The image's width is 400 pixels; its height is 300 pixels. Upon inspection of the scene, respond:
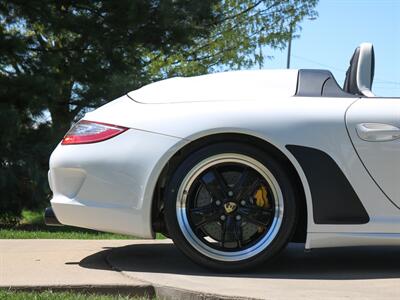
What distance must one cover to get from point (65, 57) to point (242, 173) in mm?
6323

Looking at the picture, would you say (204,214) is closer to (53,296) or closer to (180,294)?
(180,294)

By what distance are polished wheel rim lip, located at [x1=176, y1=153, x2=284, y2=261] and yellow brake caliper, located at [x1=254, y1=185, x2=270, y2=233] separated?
0.05 m

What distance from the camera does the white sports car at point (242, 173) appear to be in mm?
3504

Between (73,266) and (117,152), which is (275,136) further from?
(73,266)

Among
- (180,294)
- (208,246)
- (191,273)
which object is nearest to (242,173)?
(208,246)

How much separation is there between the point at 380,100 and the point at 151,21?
611cm

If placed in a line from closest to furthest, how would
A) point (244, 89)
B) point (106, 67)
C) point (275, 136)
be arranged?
point (275, 136)
point (244, 89)
point (106, 67)

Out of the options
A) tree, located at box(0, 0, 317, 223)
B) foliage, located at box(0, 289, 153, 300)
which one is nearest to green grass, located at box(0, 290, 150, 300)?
foliage, located at box(0, 289, 153, 300)

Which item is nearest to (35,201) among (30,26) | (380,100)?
(30,26)

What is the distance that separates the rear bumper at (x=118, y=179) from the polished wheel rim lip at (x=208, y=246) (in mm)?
190

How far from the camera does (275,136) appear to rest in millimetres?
3518

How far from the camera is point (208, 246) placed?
3.59 m

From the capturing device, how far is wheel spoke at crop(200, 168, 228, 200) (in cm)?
361

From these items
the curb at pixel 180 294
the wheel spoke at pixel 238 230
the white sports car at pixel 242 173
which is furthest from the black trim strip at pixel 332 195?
the curb at pixel 180 294
